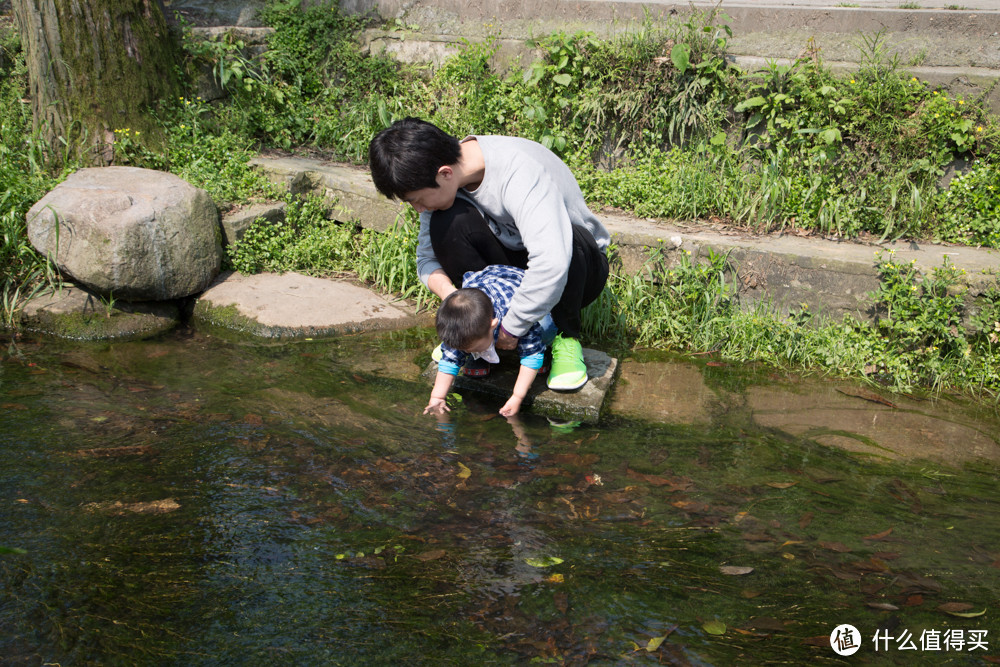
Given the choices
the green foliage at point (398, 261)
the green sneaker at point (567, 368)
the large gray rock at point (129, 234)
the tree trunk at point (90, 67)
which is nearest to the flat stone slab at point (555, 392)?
the green sneaker at point (567, 368)

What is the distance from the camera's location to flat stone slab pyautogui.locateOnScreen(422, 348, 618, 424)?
11.2 ft

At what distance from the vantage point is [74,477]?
8.71 feet

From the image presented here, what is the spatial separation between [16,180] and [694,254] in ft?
13.5

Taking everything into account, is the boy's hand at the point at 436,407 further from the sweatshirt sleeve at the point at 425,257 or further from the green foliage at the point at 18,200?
the green foliage at the point at 18,200

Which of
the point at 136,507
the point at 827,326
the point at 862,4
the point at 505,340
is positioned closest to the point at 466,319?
the point at 505,340

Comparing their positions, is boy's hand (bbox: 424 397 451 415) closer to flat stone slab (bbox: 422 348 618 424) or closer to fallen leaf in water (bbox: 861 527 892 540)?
flat stone slab (bbox: 422 348 618 424)

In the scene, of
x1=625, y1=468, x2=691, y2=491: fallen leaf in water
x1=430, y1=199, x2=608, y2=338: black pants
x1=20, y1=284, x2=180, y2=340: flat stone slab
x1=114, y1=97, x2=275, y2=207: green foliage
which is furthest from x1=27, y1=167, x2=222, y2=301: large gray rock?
x1=625, y1=468, x2=691, y2=491: fallen leaf in water

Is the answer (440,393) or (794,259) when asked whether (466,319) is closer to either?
(440,393)

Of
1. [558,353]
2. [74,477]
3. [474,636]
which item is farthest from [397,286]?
[474,636]

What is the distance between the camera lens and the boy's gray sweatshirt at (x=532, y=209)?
9.65ft

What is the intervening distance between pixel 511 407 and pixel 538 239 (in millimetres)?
786

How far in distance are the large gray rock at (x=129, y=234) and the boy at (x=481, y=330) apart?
200 centimetres

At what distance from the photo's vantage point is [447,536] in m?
2.45

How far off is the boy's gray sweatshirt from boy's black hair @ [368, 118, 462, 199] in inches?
9.8
